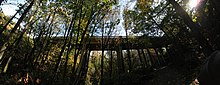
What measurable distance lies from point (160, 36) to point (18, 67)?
15.0 metres

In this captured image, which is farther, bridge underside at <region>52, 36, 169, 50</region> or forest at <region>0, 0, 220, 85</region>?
bridge underside at <region>52, 36, 169, 50</region>

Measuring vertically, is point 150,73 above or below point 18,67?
below

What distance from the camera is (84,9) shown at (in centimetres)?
1409

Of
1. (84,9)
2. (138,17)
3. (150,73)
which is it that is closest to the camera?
(84,9)

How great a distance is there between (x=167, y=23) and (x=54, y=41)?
488 inches

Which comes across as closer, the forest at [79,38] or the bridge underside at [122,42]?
the forest at [79,38]

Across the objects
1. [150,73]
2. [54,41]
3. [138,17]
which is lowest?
[150,73]

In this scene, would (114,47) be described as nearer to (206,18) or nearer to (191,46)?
(191,46)

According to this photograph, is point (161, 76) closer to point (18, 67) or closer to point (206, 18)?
point (206, 18)

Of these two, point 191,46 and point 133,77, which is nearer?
point 191,46

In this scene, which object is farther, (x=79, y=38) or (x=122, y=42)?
(x=122, y=42)

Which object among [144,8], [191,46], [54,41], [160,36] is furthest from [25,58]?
[191,46]

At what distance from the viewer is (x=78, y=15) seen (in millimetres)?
15086

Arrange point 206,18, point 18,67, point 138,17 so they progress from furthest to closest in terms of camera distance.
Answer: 1. point 18,67
2. point 138,17
3. point 206,18
